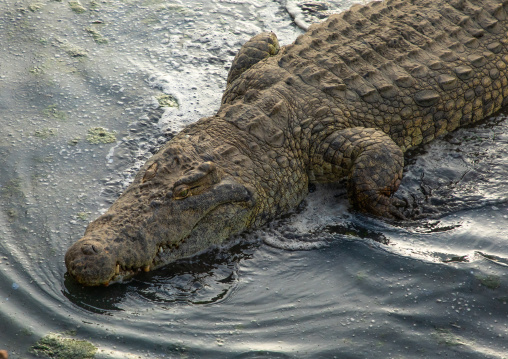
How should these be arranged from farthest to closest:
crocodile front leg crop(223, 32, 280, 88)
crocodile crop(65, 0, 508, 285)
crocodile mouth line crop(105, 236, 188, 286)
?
crocodile front leg crop(223, 32, 280, 88) → crocodile crop(65, 0, 508, 285) → crocodile mouth line crop(105, 236, 188, 286)

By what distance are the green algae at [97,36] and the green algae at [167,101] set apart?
1.39 meters

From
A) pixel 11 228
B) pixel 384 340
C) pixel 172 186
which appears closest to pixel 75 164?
pixel 11 228

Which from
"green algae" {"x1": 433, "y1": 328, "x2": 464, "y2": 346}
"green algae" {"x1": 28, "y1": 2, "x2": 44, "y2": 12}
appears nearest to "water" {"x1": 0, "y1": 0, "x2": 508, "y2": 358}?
"green algae" {"x1": 433, "y1": 328, "x2": 464, "y2": 346}

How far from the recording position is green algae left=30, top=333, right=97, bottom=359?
3779mm

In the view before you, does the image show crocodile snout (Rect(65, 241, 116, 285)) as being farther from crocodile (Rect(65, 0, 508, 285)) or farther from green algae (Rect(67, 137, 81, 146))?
green algae (Rect(67, 137, 81, 146))

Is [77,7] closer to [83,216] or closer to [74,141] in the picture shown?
[74,141]

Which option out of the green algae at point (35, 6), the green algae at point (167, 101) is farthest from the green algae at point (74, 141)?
the green algae at point (35, 6)

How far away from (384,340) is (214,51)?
4.64 m

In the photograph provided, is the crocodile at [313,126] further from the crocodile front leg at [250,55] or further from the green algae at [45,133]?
the green algae at [45,133]

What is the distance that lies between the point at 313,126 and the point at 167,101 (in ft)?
6.58

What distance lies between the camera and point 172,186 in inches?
181

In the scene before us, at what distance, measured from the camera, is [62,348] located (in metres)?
3.82

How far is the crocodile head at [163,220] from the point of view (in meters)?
4.17

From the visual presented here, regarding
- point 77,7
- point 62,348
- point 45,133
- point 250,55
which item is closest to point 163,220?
point 62,348
